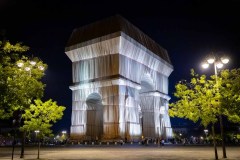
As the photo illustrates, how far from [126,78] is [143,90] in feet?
51.9

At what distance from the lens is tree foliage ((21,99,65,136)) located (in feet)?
84.1

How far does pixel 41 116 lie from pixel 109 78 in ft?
105

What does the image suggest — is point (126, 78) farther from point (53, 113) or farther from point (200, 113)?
point (200, 113)

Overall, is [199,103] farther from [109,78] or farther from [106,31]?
[106,31]

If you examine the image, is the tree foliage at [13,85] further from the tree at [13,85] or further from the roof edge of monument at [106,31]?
the roof edge of monument at [106,31]

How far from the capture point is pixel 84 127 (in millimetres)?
60469

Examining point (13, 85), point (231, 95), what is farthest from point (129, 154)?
point (13, 85)

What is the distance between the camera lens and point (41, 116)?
26.5 m

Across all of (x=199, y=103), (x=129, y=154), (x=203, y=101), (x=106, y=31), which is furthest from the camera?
(x=106, y=31)

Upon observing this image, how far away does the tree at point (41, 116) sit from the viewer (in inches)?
1009

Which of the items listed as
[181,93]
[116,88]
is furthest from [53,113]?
[116,88]

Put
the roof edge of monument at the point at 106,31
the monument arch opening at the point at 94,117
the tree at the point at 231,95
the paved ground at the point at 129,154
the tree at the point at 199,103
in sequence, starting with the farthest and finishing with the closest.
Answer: the monument arch opening at the point at 94,117 < the roof edge of monument at the point at 106,31 < the paved ground at the point at 129,154 < the tree at the point at 199,103 < the tree at the point at 231,95

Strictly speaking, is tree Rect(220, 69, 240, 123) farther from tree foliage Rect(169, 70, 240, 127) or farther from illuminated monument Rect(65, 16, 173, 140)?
illuminated monument Rect(65, 16, 173, 140)

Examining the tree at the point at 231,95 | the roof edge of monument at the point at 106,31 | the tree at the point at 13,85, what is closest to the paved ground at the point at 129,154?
the tree at the point at 231,95
